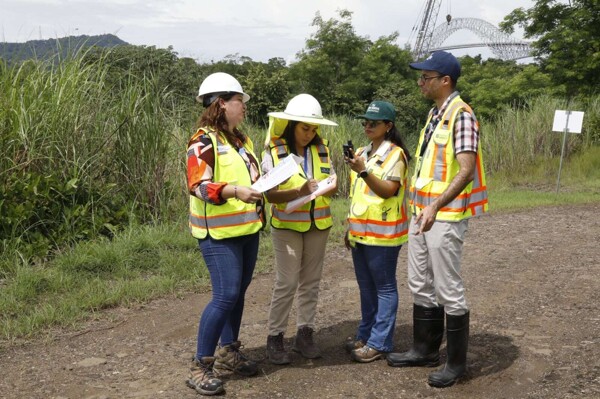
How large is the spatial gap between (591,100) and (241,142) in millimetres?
19492

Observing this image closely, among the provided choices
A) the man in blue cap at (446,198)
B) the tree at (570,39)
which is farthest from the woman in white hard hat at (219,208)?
the tree at (570,39)

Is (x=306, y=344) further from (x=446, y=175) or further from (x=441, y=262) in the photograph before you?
(x=446, y=175)

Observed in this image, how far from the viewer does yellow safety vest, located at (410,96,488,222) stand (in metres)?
4.32

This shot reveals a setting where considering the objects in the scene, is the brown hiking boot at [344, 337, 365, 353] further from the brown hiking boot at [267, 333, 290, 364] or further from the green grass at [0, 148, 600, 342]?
the green grass at [0, 148, 600, 342]

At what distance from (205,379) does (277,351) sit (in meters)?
0.66

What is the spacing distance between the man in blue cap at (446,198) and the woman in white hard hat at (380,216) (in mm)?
194

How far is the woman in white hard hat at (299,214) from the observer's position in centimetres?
464

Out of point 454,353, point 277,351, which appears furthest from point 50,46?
point 454,353

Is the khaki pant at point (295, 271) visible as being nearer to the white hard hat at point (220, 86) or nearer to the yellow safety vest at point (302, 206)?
the yellow safety vest at point (302, 206)

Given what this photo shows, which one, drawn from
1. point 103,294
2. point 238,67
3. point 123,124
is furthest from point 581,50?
point 103,294

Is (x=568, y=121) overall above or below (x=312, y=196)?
above

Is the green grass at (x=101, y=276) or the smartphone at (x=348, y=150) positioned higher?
the smartphone at (x=348, y=150)

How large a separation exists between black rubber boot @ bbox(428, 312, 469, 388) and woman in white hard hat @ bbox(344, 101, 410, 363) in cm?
48

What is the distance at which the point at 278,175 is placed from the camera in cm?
426
